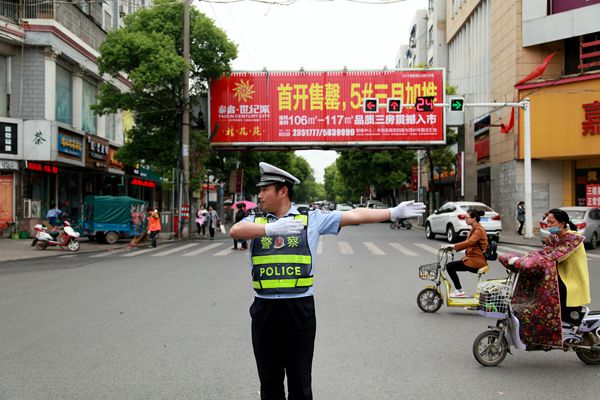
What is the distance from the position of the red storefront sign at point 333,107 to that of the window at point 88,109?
6.32 metres

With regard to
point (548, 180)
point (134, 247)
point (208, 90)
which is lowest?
point (134, 247)

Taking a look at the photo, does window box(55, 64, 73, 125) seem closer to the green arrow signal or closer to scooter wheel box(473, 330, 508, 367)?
the green arrow signal

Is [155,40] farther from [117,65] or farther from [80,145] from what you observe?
[80,145]

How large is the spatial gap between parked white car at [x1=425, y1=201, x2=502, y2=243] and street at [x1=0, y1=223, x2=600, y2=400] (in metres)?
9.55

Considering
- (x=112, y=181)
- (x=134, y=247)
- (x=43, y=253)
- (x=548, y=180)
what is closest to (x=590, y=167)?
(x=548, y=180)

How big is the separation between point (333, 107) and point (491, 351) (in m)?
24.0

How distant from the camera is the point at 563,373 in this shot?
539cm

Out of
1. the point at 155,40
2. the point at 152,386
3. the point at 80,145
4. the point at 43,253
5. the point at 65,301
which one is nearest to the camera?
the point at 152,386

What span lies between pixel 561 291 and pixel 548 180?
24137 millimetres

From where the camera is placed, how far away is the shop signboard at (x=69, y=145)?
78.7 feet

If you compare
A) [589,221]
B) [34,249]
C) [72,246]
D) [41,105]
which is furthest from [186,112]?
[589,221]

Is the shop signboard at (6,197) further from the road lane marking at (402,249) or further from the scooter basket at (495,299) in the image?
the scooter basket at (495,299)

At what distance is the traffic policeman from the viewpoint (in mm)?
3379

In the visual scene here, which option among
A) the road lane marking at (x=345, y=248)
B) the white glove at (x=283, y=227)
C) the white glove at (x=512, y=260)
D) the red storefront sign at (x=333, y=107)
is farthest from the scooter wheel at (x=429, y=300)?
the red storefront sign at (x=333, y=107)
